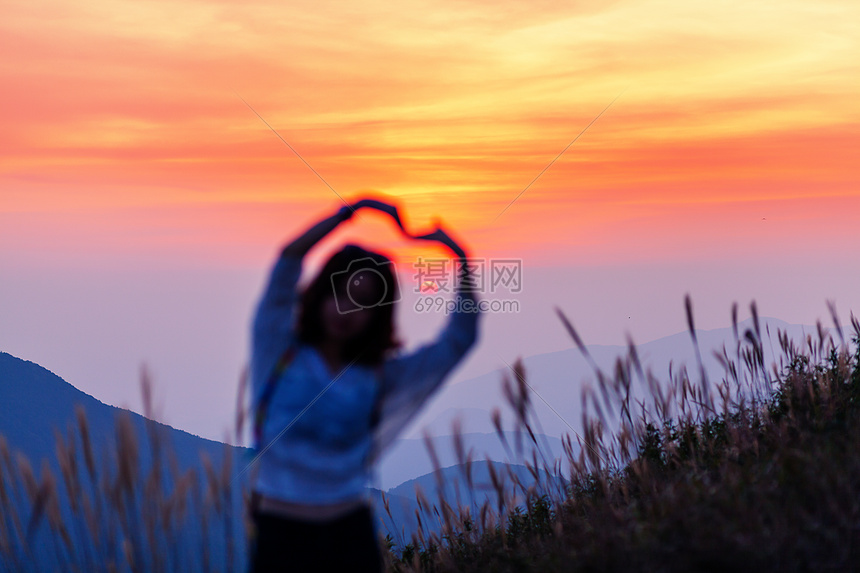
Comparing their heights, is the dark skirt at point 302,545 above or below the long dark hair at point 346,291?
below

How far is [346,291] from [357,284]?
4 centimetres

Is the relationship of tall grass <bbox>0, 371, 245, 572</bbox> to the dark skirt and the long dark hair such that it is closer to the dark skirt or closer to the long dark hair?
the dark skirt

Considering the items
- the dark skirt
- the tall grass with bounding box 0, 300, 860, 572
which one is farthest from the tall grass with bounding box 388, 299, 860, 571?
the dark skirt

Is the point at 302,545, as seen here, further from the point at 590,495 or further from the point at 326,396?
the point at 590,495

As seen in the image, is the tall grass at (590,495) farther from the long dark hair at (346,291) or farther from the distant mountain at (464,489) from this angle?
the long dark hair at (346,291)

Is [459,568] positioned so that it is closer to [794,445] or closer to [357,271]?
[794,445]

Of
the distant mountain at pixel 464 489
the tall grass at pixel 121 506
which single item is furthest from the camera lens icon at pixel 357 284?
the distant mountain at pixel 464 489

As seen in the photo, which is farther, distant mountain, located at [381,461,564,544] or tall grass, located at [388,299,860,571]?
distant mountain, located at [381,461,564,544]

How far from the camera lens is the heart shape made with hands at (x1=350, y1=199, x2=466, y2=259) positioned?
2031mm

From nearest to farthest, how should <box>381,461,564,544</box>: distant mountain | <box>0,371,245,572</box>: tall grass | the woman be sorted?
the woman, <box>0,371,245,572</box>: tall grass, <box>381,461,564,544</box>: distant mountain

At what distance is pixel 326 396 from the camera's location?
1.95 metres

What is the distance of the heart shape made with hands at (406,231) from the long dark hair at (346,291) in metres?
0.11

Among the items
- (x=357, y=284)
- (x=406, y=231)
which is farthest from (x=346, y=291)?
(x=406, y=231)

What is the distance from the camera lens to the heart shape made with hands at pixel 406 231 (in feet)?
6.66
